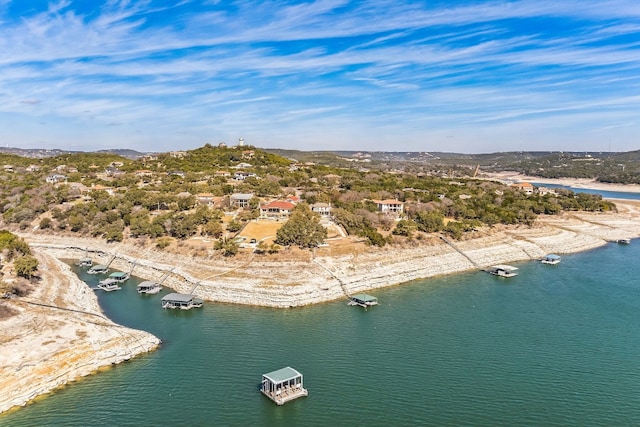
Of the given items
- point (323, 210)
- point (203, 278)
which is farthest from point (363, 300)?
point (323, 210)

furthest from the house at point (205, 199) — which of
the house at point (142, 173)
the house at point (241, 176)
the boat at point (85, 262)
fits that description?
the house at point (142, 173)

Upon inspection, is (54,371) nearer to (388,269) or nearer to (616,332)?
(388,269)

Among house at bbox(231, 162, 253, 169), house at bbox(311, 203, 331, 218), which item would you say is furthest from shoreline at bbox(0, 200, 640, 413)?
house at bbox(231, 162, 253, 169)

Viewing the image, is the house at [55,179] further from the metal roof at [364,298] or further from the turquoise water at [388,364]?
the metal roof at [364,298]

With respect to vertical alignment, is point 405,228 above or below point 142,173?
below

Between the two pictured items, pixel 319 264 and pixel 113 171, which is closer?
pixel 319 264

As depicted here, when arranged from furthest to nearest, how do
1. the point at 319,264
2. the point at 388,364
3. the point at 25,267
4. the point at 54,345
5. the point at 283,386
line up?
the point at 319,264 < the point at 25,267 < the point at 388,364 < the point at 54,345 < the point at 283,386

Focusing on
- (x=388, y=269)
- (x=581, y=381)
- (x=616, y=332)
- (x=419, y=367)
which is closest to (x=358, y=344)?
(x=419, y=367)

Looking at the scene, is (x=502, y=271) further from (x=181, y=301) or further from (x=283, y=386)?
(x=181, y=301)
